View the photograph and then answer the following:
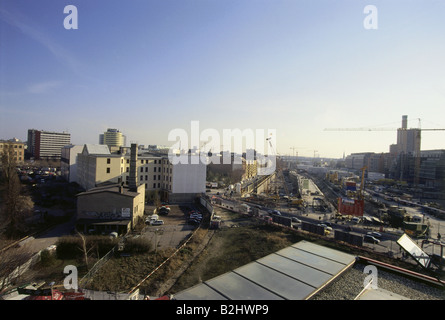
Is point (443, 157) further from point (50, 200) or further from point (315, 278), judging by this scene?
point (50, 200)

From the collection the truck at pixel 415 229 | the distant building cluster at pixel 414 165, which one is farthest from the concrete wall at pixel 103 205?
the distant building cluster at pixel 414 165

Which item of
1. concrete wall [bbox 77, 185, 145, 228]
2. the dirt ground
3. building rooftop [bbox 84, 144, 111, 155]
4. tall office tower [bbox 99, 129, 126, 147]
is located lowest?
the dirt ground

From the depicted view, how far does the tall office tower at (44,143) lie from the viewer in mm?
54688

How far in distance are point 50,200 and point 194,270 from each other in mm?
15222

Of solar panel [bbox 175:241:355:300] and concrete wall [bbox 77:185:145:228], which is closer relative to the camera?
solar panel [bbox 175:241:355:300]

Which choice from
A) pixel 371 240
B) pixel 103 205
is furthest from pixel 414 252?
pixel 103 205

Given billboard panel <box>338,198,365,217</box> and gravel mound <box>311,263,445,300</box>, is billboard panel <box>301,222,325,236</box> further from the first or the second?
gravel mound <box>311,263,445,300</box>

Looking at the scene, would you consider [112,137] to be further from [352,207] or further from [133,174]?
[352,207]

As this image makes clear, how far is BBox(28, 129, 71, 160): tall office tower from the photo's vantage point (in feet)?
179

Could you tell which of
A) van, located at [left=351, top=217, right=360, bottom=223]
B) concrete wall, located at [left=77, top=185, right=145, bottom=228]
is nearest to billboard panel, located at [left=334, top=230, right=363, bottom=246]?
van, located at [left=351, top=217, right=360, bottom=223]

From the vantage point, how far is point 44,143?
5597 cm
